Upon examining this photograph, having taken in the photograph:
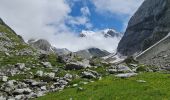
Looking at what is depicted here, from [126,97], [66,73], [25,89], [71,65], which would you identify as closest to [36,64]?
[71,65]

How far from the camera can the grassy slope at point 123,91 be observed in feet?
103

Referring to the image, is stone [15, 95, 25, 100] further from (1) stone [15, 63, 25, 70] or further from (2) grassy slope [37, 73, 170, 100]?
(1) stone [15, 63, 25, 70]

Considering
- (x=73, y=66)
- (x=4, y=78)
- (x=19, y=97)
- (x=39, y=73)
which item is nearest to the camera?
(x=19, y=97)

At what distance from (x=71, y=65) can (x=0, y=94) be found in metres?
21.0

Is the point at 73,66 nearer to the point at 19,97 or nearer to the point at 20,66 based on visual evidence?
the point at 20,66

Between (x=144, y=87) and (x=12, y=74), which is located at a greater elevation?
(x=12, y=74)

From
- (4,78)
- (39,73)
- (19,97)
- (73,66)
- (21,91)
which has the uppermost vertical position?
(73,66)

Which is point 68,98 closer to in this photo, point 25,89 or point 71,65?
point 25,89

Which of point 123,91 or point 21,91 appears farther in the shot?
point 21,91

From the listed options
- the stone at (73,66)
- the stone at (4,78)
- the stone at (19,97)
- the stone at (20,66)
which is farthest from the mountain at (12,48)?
the stone at (19,97)

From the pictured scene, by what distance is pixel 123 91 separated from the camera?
33.7 meters

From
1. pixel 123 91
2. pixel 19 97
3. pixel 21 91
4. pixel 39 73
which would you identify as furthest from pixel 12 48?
pixel 123 91

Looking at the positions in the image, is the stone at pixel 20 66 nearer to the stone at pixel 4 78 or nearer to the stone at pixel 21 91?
the stone at pixel 4 78

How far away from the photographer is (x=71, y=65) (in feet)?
202
